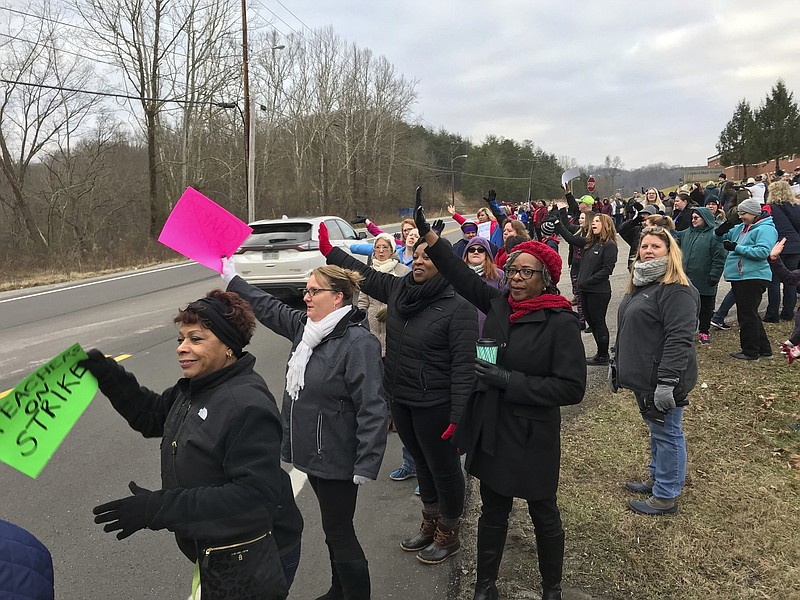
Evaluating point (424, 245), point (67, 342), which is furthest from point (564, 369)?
point (67, 342)

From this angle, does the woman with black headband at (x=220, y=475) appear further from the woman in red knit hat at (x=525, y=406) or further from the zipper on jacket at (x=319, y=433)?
the woman in red knit hat at (x=525, y=406)

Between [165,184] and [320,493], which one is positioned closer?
[320,493]

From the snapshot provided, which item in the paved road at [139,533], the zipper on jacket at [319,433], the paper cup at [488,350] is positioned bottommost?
the paved road at [139,533]

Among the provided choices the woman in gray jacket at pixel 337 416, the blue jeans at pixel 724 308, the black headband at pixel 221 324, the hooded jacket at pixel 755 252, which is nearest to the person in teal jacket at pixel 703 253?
the hooded jacket at pixel 755 252

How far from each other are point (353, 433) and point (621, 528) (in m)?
1.93

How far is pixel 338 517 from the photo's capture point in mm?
2660

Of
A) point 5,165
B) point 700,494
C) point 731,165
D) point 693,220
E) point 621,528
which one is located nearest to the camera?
point 621,528

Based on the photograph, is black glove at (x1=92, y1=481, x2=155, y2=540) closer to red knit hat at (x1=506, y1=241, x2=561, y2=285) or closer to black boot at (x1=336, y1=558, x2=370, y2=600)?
black boot at (x1=336, y1=558, x2=370, y2=600)

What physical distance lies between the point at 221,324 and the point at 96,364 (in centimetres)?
54

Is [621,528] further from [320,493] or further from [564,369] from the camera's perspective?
[320,493]

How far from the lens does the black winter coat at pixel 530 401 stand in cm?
261

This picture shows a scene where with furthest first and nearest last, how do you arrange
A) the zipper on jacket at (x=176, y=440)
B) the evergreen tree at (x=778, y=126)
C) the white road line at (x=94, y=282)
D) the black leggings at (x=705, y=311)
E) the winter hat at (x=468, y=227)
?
1. the evergreen tree at (x=778, y=126)
2. the white road line at (x=94, y=282)
3. the winter hat at (x=468, y=227)
4. the black leggings at (x=705, y=311)
5. the zipper on jacket at (x=176, y=440)

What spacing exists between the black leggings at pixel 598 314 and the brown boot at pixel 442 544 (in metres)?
4.22

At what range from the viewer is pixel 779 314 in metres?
7.98
